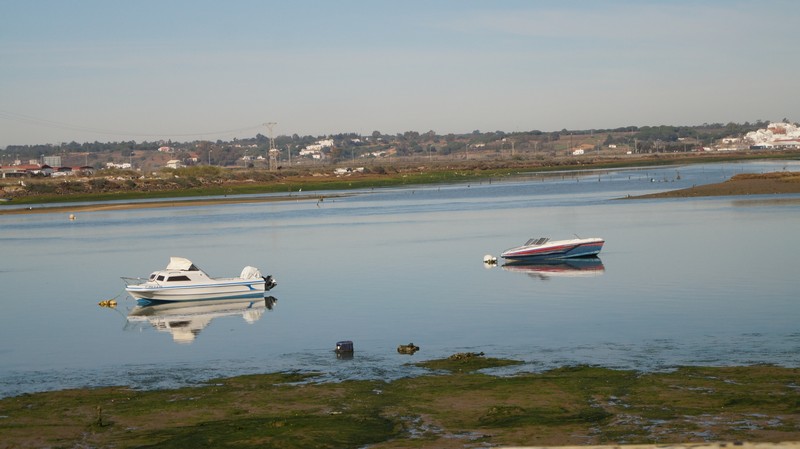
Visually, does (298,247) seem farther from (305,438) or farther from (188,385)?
(305,438)

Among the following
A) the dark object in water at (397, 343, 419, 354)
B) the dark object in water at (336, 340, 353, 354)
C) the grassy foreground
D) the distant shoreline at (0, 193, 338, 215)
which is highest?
the grassy foreground

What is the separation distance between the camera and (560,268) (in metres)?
52.2

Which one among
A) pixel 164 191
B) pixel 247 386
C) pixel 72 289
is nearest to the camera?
pixel 247 386

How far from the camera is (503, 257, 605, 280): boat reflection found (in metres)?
48.8

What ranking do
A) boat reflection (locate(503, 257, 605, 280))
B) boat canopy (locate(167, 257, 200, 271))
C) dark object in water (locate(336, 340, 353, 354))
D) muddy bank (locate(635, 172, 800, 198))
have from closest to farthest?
dark object in water (locate(336, 340, 353, 354)), boat canopy (locate(167, 257, 200, 271)), boat reflection (locate(503, 257, 605, 280)), muddy bank (locate(635, 172, 800, 198))

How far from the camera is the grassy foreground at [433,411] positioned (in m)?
18.7

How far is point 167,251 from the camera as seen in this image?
215 feet

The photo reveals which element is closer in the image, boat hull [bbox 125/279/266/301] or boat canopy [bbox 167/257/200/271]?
boat hull [bbox 125/279/266/301]

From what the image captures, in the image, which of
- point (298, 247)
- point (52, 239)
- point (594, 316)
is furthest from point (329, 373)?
point (52, 239)

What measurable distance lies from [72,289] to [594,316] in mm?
26715

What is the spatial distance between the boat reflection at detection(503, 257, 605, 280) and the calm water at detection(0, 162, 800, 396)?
11.4 inches

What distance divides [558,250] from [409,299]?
1631 cm

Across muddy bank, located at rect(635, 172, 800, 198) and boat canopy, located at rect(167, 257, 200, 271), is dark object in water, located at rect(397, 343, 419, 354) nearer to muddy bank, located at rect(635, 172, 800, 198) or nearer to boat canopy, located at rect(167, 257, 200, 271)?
boat canopy, located at rect(167, 257, 200, 271)

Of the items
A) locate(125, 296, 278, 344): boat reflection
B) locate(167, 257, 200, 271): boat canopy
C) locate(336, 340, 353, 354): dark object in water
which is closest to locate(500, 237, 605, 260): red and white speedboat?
locate(125, 296, 278, 344): boat reflection
